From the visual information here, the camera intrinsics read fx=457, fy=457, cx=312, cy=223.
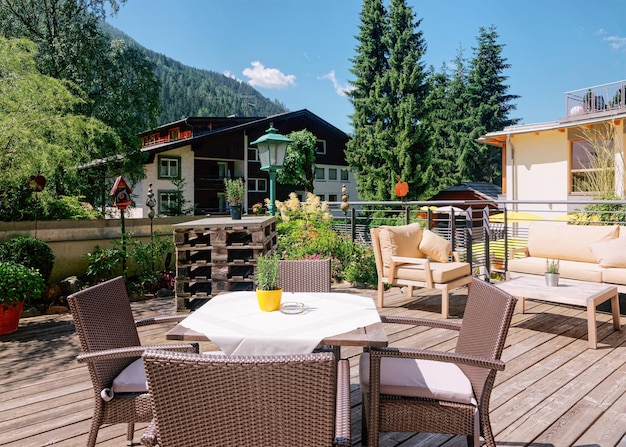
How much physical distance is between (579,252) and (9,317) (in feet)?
19.6

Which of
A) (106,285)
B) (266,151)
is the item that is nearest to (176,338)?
(106,285)

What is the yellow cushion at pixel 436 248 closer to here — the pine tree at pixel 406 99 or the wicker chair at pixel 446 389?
the wicker chair at pixel 446 389

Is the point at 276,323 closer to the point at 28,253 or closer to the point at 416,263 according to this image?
the point at 416,263

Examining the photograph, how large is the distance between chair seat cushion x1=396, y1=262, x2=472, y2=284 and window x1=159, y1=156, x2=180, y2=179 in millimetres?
19002

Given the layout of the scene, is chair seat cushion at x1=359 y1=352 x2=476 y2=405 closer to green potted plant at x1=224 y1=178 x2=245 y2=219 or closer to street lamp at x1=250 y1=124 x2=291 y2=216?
green potted plant at x1=224 y1=178 x2=245 y2=219

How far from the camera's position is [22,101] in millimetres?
5078

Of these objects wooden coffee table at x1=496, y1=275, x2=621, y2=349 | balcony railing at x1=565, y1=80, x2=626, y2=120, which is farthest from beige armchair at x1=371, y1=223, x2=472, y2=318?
balcony railing at x1=565, y1=80, x2=626, y2=120

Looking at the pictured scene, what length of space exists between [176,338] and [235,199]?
3.24 meters

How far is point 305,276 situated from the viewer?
273 centimetres

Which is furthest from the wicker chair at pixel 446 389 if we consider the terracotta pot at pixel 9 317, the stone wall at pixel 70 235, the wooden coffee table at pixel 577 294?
the stone wall at pixel 70 235

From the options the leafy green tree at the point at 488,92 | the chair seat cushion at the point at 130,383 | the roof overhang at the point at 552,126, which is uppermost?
the leafy green tree at the point at 488,92

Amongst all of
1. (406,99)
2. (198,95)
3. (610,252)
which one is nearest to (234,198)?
(610,252)

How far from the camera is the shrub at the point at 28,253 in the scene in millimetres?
4922

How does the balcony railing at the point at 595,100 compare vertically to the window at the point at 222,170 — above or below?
above
